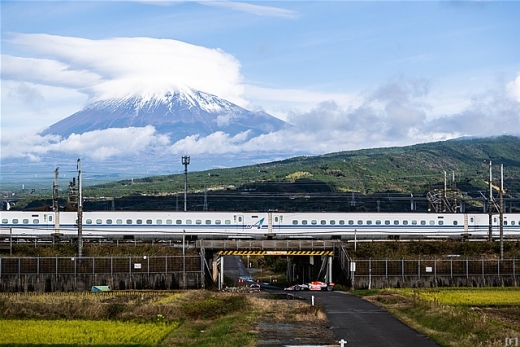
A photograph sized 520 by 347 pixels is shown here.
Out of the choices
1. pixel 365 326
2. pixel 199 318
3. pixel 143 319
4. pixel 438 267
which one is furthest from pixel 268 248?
pixel 365 326

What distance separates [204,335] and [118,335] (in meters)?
3.15

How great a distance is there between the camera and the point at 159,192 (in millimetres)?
181375

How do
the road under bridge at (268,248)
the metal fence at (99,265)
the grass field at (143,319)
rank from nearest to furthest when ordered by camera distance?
the grass field at (143,319), the metal fence at (99,265), the road under bridge at (268,248)

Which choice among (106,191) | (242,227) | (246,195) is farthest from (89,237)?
(106,191)

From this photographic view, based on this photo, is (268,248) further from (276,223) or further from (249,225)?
(276,223)

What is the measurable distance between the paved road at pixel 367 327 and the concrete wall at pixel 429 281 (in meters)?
10.6

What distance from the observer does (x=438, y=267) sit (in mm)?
55406

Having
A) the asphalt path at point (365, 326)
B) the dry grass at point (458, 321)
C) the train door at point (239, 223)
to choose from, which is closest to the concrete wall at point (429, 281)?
the asphalt path at point (365, 326)

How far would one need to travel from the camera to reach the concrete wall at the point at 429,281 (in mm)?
54312

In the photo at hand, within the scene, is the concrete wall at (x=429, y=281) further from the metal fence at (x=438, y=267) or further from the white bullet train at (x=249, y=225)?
the white bullet train at (x=249, y=225)

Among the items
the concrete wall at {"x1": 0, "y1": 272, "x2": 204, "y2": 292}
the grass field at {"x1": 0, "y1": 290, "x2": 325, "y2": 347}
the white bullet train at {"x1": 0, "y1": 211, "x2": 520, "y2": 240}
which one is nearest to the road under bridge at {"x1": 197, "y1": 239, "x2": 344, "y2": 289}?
the concrete wall at {"x1": 0, "y1": 272, "x2": 204, "y2": 292}

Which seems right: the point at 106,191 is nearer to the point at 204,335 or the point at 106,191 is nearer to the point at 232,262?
the point at 232,262

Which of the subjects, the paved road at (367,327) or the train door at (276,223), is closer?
the paved road at (367,327)

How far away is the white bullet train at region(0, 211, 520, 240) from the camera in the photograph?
218ft
